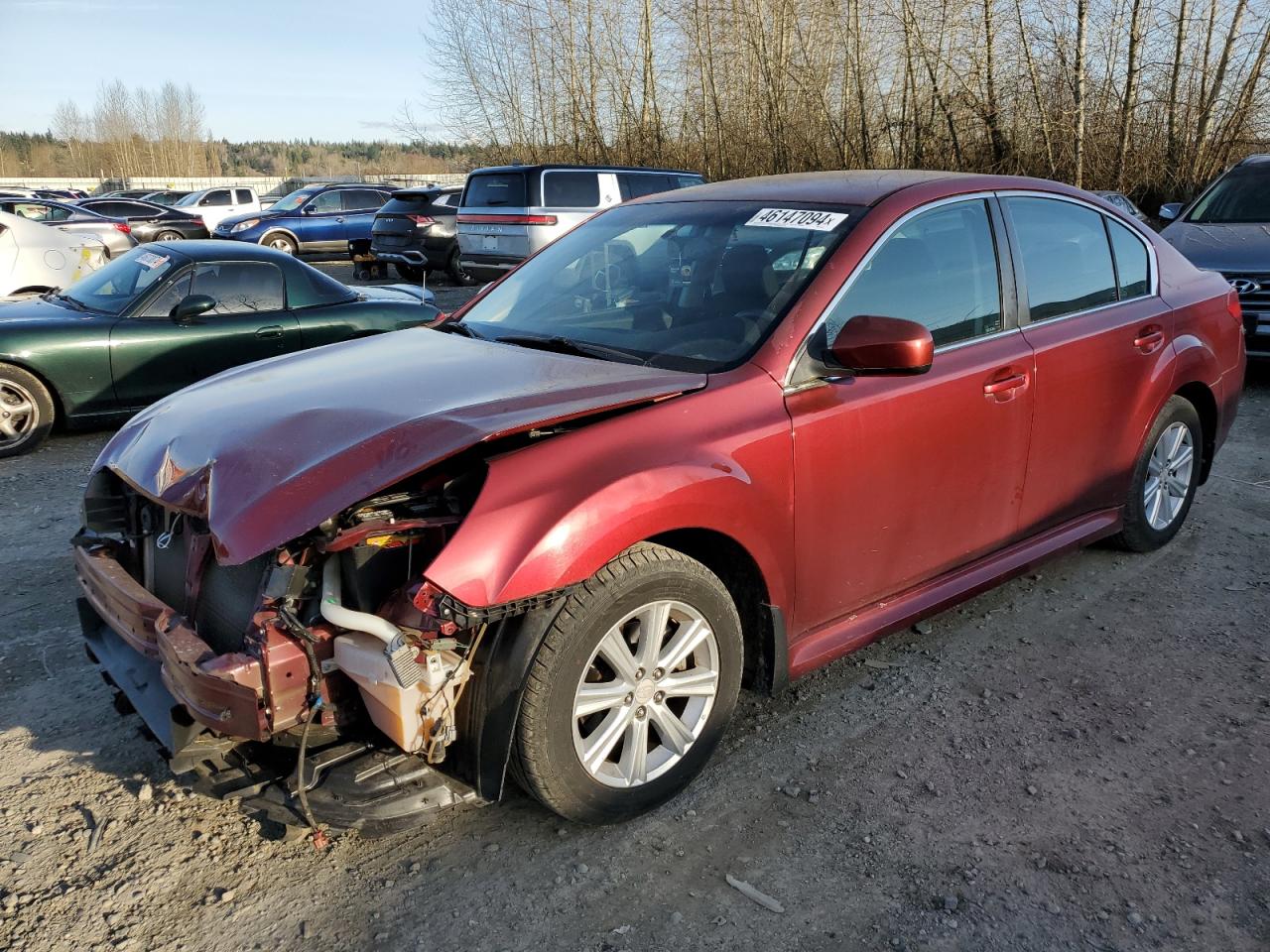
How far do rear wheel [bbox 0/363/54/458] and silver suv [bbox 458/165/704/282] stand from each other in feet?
25.0

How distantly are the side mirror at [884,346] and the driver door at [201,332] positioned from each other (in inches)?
217

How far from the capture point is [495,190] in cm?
1407

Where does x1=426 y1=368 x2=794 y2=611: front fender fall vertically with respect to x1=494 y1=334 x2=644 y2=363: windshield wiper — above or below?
below

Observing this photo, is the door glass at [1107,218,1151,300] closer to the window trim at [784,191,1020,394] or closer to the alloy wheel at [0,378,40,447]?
the window trim at [784,191,1020,394]

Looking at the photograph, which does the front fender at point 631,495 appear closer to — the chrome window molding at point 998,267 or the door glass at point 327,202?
the chrome window molding at point 998,267

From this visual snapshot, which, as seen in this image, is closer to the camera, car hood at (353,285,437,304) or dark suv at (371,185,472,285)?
car hood at (353,285,437,304)

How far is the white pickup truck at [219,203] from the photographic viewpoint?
2758cm

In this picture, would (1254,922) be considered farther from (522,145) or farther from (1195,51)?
(522,145)

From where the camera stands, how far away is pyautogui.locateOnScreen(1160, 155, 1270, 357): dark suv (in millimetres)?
8117

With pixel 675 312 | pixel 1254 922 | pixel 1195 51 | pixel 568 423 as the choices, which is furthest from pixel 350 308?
pixel 1195 51

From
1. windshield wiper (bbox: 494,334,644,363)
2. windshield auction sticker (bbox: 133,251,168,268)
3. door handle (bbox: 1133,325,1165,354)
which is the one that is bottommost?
door handle (bbox: 1133,325,1165,354)

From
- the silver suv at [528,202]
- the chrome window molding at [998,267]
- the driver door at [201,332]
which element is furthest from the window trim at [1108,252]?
the silver suv at [528,202]

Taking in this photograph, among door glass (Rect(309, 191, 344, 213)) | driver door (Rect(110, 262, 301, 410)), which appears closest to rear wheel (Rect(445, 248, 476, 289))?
door glass (Rect(309, 191, 344, 213))

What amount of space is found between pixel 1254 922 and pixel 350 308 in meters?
7.05
